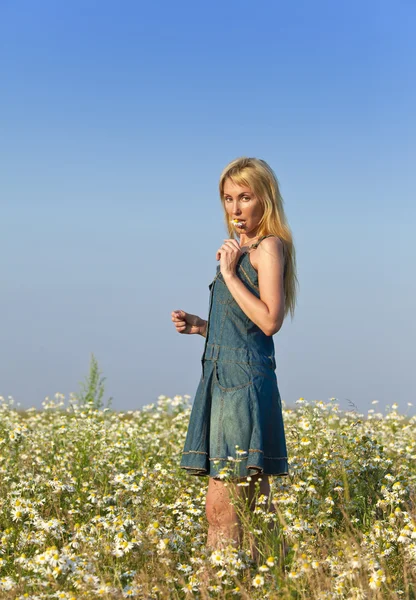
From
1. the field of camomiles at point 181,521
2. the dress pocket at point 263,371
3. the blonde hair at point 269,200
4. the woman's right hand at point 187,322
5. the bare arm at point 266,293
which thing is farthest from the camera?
the woman's right hand at point 187,322

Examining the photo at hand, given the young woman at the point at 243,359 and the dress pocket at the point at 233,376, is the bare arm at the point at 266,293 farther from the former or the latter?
the dress pocket at the point at 233,376

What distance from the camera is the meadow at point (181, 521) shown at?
4160 mm

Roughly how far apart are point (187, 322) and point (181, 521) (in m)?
1.39

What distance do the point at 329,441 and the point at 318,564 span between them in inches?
129

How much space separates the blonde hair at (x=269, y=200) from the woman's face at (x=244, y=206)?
1.1 inches

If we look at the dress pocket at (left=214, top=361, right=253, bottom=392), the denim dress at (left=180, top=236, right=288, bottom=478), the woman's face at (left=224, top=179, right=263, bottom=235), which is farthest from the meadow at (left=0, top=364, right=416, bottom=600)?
the woman's face at (left=224, top=179, right=263, bottom=235)

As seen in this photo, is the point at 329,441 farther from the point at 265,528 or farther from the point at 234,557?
the point at 234,557

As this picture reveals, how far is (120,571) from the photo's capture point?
4277 mm

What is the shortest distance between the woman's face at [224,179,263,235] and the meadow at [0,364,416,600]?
6.00 feet

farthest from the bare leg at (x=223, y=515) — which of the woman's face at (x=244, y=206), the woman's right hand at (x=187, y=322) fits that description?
the woman's face at (x=244, y=206)

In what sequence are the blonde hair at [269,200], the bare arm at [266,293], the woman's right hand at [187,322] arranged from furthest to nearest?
the woman's right hand at [187,322] → the blonde hair at [269,200] → the bare arm at [266,293]

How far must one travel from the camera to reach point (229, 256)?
4.94 meters

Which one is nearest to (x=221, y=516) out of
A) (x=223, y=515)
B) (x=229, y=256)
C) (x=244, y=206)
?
(x=223, y=515)

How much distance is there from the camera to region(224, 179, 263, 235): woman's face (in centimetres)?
514
